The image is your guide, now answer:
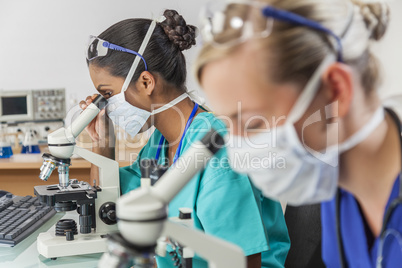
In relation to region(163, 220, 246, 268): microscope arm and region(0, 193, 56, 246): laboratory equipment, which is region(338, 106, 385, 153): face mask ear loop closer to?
region(163, 220, 246, 268): microscope arm

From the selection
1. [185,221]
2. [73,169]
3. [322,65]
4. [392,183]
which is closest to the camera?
[322,65]

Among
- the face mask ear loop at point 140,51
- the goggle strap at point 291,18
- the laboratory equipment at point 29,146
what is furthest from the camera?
the laboratory equipment at point 29,146

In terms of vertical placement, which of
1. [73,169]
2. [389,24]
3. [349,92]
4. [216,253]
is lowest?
[73,169]

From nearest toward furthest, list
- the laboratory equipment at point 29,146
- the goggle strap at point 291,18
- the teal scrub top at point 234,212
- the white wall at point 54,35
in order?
the goggle strap at point 291,18 → the teal scrub top at point 234,212 → the laboratory equipment at point 29,146 → the white wall at point 54,35

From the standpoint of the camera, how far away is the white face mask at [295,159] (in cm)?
62

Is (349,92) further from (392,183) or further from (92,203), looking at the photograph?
(92,203)

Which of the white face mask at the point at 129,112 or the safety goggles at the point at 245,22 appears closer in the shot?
the safety goggles at the point at 245,22

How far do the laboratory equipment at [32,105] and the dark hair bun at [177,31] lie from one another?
2176 millimetres

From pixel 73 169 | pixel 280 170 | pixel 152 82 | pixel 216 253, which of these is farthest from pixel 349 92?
pixel 73 169

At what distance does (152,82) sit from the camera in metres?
1.57

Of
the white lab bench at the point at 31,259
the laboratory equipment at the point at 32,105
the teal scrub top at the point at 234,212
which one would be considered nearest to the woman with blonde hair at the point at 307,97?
the teal scrub top at the point at 234,212

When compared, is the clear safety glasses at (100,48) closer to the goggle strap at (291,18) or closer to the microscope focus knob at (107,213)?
the microscope focus knob at (107,213)

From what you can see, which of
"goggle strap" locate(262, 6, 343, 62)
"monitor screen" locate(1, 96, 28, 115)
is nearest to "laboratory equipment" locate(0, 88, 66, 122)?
"monitor screen" locate(1, 96, 28, 115)

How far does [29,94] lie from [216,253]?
10.2 ft
